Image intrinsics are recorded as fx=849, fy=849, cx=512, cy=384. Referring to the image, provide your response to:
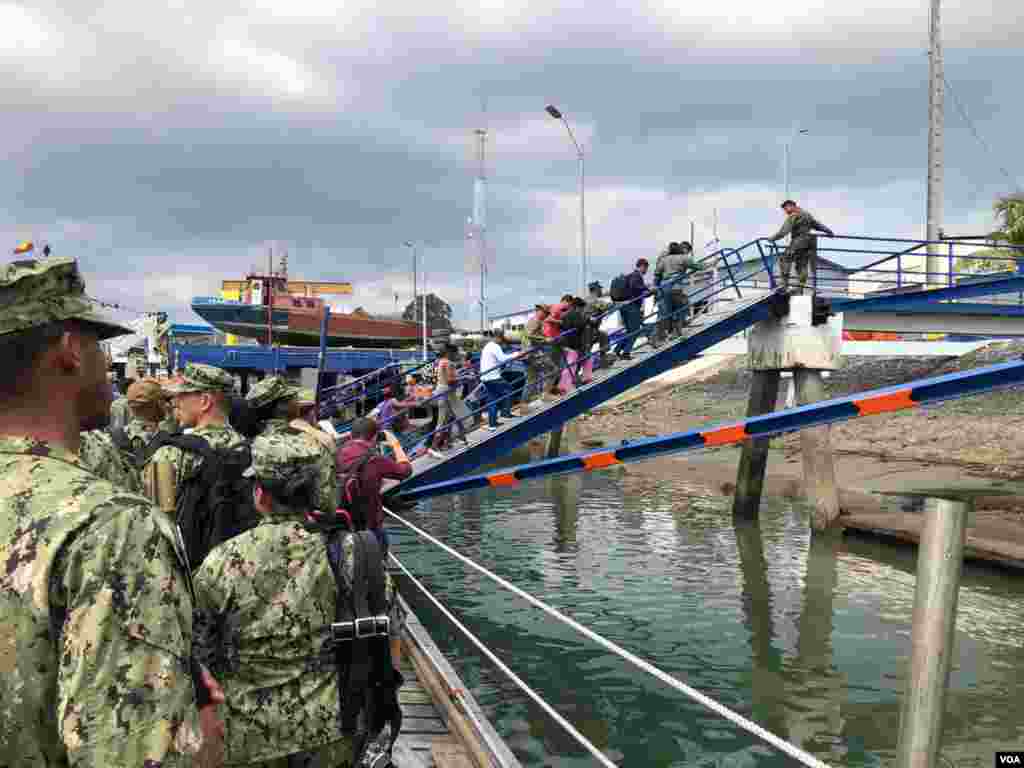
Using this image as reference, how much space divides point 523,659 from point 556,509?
10.2m

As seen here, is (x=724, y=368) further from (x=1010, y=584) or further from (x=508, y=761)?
(x=508, y=761)

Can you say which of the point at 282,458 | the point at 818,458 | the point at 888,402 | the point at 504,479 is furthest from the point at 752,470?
the point at 282,458

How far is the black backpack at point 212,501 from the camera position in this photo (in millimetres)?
3785

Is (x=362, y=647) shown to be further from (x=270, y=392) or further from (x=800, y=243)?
(x=800, y=243)

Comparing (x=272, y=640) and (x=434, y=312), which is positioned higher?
(x=434, y=312)

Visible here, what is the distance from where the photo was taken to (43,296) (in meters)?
1.61

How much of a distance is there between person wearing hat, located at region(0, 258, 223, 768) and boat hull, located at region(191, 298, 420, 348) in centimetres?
5301

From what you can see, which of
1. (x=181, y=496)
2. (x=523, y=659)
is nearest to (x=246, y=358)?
(x=523, y=659)

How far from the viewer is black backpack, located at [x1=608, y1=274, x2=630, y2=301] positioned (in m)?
15.0

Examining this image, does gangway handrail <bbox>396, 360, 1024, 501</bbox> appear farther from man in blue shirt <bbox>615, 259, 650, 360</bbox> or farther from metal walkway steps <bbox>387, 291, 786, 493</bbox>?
man in blue shirt <bbox>615, 259, 650, 360</bbox>

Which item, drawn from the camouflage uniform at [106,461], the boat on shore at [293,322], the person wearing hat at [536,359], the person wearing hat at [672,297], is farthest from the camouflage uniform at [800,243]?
the boat on shore at [293,322]

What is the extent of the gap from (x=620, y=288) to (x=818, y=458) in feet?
14.9

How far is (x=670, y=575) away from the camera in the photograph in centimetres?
1227

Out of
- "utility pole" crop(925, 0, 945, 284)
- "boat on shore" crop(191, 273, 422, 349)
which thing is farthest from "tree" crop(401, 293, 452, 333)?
"utility pole" crop(925, 0, 945, 284)
